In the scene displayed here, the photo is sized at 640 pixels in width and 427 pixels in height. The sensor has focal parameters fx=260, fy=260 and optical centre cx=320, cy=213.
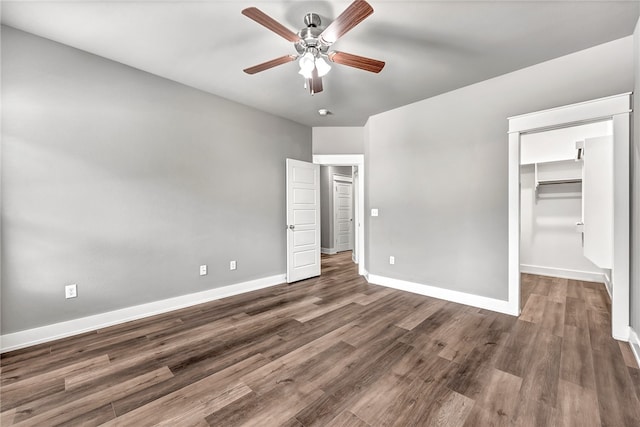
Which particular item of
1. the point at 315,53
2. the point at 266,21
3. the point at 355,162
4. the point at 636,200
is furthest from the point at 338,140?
the point at 636,200

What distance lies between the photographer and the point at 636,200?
7.27 feet

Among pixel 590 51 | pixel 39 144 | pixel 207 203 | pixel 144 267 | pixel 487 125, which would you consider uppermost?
pixel 590 51

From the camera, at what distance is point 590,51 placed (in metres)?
2.52

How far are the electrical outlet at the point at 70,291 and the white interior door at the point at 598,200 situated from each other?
5.43 meters

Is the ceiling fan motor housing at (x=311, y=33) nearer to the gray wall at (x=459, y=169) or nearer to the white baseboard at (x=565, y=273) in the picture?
the gray wall at (x=459, y=169)

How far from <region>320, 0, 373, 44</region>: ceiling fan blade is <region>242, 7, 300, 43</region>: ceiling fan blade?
25cm

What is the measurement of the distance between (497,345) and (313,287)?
2.46m

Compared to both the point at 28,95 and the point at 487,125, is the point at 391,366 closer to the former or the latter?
the point at 487,125

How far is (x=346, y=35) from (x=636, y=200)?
9.44 feet

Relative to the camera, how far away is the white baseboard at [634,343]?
2.08 metres

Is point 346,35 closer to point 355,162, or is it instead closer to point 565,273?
point 355,162

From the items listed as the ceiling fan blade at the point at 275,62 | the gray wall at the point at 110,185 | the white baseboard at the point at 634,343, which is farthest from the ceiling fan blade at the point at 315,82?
the white baseboard at the point at 634,343

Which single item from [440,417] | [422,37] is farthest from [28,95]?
[440,417]

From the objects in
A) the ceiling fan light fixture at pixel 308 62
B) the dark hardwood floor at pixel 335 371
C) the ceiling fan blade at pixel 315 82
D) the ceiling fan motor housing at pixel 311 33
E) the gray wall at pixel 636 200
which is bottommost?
the dark hardwood floor at pixel 335 371
